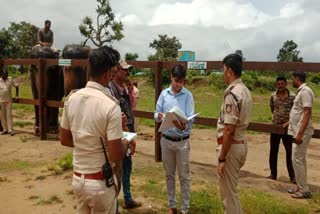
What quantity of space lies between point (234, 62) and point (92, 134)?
1.62 metres

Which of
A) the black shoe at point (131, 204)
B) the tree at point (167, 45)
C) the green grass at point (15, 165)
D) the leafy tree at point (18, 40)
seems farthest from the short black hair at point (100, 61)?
the tree at point (167, 45)

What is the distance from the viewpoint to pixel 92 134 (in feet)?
8.40

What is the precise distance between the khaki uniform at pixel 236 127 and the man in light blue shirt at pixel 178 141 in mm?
826

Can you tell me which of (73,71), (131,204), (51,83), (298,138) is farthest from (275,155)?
(51,83)

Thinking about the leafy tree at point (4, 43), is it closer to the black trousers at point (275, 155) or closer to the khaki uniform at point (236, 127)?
the black trousers at point (275, 155)

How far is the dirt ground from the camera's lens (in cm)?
521

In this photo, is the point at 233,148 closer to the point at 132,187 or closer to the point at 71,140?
the point at 71,140

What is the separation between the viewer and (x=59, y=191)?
18.2 ft

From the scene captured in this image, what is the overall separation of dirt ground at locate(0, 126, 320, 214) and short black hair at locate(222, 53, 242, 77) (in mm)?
2234

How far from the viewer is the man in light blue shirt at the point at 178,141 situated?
4.44 meters

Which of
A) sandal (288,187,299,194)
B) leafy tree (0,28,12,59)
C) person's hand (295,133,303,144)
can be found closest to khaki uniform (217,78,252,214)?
person's hand (295,133,303,144)

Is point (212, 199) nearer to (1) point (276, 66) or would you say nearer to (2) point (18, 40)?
(1) point (276, 66)

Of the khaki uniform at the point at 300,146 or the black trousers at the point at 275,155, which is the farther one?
the black trousers at the point at 275,155

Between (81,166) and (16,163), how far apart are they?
518cm
